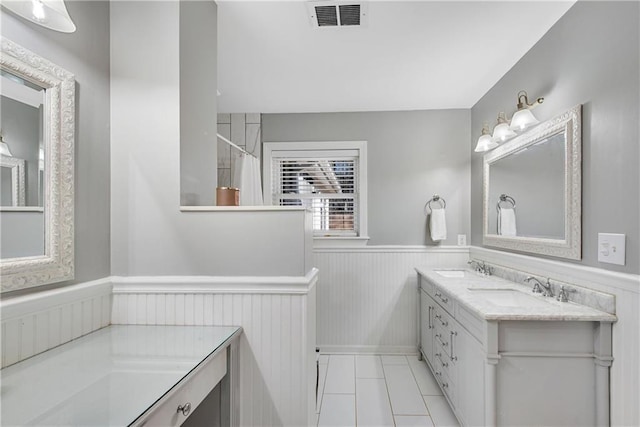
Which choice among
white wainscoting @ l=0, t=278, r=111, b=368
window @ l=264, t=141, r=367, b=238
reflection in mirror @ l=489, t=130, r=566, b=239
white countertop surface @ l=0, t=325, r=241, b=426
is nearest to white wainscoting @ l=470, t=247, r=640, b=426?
reflection in mirror @ l=489, t=130, r=566, b=239

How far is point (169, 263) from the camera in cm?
149

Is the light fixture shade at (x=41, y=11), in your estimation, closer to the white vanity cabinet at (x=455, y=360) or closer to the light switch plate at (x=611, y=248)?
the white vanity cabinet at (x=455, y=360)

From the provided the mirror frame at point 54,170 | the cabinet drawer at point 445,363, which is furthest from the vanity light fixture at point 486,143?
the mirror frame at point 54,170

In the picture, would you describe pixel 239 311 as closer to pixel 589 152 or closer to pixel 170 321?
pixel 170 321

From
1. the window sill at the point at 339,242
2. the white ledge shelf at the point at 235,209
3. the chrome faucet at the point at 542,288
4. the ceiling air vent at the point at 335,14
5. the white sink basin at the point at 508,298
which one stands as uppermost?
the ceiling air vent at the point at 335,14

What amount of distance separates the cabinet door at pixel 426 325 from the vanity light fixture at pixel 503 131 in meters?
1.38

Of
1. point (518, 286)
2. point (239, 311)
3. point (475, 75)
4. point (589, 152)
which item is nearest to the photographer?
point (239, 311)

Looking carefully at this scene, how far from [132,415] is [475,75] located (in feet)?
9.59

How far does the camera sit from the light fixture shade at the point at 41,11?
954mm

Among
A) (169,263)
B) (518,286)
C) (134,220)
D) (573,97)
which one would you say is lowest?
(518,286)

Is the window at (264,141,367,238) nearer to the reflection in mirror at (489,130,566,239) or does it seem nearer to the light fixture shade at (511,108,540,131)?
the reflection in mirror at (489,130,566,239)

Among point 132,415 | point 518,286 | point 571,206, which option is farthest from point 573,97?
point 132,415

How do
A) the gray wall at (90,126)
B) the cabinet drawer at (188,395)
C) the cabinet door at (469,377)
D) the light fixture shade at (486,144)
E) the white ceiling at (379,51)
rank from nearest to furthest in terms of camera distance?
the cabinet drawer at (188,395) → the gray wall at (90,126) → the cabinet door at (469,377) → the white ceiling at (379,51) → the light fixture shade at (486,144)

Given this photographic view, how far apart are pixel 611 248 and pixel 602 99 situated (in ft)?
2.34
